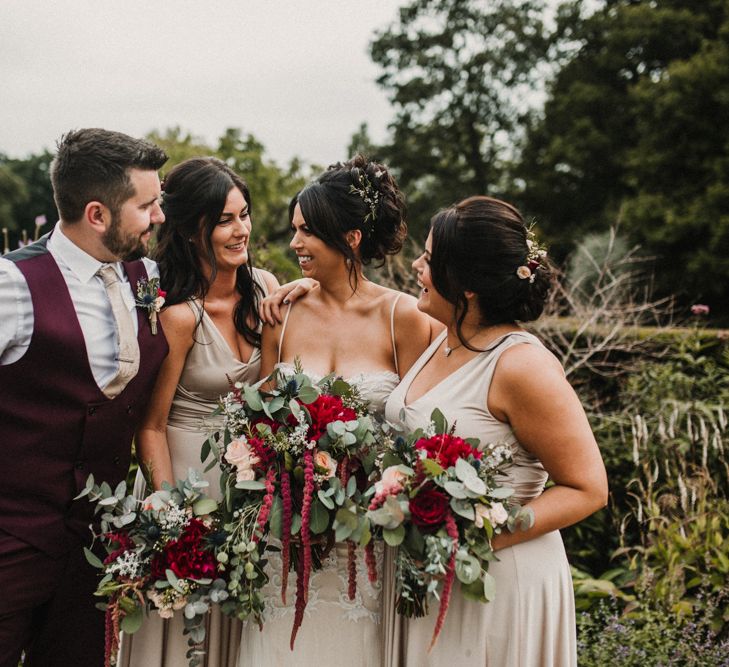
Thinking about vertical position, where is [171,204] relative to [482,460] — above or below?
above

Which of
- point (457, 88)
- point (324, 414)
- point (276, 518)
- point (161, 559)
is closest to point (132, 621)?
point (161, 559)

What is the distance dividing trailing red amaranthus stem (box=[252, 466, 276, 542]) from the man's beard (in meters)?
1.09

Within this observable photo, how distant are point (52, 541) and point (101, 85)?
23.6 m

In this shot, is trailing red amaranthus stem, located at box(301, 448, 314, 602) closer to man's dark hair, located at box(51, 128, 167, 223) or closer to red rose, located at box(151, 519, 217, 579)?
red rose, located at box(151, 519, 217, 579)

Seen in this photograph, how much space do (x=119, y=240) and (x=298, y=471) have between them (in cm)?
118

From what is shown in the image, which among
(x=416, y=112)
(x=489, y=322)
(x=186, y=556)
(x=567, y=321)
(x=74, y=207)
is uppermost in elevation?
(x=416, y=112)

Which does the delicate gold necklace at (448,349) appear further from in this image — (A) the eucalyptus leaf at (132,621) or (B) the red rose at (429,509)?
(A) the eucalyptus leaf at (132,621)

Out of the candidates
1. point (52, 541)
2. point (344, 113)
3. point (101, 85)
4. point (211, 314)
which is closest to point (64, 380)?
point (52, 541)

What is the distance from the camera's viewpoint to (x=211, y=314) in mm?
3461

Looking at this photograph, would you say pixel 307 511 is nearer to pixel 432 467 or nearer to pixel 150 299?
pixel 432 467

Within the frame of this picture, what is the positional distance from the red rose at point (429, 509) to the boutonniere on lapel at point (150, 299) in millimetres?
1371

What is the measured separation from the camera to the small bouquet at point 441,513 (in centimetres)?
218

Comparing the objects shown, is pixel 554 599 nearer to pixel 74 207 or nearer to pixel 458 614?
pixel 458 614

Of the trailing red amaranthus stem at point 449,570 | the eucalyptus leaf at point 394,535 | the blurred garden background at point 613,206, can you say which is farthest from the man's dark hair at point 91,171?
the blurred garden background at point 613,206
